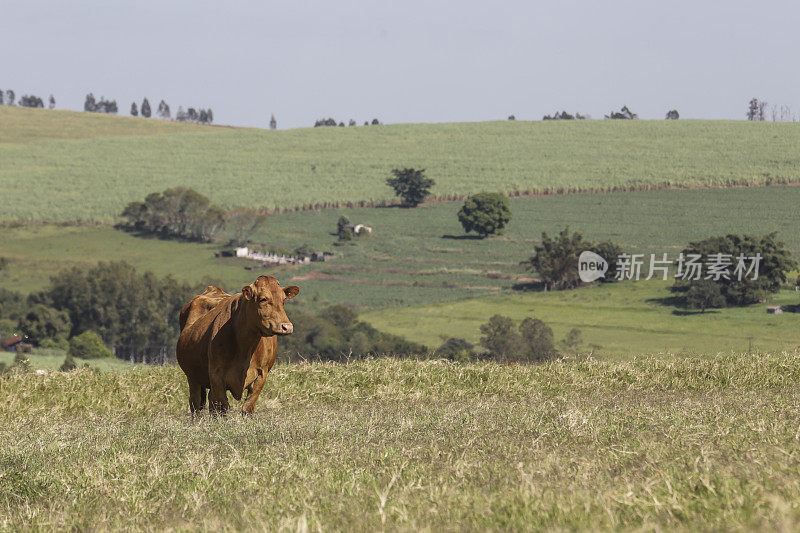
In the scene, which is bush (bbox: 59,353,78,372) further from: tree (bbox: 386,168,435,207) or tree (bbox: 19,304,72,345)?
tree (bbox: 386,168,435,207)

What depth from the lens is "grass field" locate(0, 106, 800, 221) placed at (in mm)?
138375

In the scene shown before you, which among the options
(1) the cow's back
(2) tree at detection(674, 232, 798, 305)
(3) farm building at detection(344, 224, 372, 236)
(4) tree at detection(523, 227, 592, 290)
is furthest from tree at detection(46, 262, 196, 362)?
(1) the cow's back

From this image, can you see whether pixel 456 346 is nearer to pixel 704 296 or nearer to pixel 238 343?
pixel 704 296

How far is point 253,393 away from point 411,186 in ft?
419

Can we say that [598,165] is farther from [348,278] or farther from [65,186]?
[65,186]

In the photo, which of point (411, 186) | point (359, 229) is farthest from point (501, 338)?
point (411, 186)

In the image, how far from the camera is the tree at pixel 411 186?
137750mm

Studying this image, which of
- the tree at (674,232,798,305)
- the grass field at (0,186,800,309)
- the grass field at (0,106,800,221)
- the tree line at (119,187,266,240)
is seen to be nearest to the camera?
the tree at (674,232,798,305)

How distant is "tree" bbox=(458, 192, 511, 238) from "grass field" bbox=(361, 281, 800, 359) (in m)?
25.7

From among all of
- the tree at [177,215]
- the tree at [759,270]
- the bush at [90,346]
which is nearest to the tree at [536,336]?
the tree at [759,270]

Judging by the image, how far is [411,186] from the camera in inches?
5423

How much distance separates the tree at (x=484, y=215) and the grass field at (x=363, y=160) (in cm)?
1754

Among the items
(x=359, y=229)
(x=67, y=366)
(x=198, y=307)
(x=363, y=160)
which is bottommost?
(x=67, y=366)

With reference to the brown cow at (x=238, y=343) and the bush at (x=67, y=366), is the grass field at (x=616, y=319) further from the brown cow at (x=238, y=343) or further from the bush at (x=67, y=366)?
the brown cow at (x=238, y=343)
